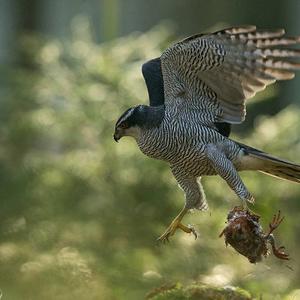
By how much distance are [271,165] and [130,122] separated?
0.67 metres

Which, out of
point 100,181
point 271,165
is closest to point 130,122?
point 271,165

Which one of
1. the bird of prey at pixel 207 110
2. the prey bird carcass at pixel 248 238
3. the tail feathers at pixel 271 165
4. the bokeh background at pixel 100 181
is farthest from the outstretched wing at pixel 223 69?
the bokeh background at pixel 100 181

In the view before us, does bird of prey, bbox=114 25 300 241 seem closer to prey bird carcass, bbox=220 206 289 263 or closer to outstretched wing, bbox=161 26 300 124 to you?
outstretched wing, bbox=161 26 300 124

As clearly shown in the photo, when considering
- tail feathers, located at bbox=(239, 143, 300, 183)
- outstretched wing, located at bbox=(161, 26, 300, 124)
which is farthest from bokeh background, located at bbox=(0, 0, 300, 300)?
outstretched wing, located at bbox=(161, 26, 300, 124)

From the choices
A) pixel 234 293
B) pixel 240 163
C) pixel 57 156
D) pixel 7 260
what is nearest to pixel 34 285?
pixel 7 260

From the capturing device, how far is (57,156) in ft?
24.7

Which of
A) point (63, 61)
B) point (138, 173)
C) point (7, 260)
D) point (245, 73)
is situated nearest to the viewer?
point (245, 73)

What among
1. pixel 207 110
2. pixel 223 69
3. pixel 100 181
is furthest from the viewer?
pixel 100 181

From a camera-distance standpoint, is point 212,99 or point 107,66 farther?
point 107,66

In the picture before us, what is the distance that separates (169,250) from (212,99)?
79.2 inches

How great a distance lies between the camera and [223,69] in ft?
15.2

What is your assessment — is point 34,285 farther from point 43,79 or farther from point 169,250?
point 43,79

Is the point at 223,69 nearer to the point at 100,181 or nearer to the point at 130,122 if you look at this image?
the point at 130,122

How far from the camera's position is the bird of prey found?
179 inches
